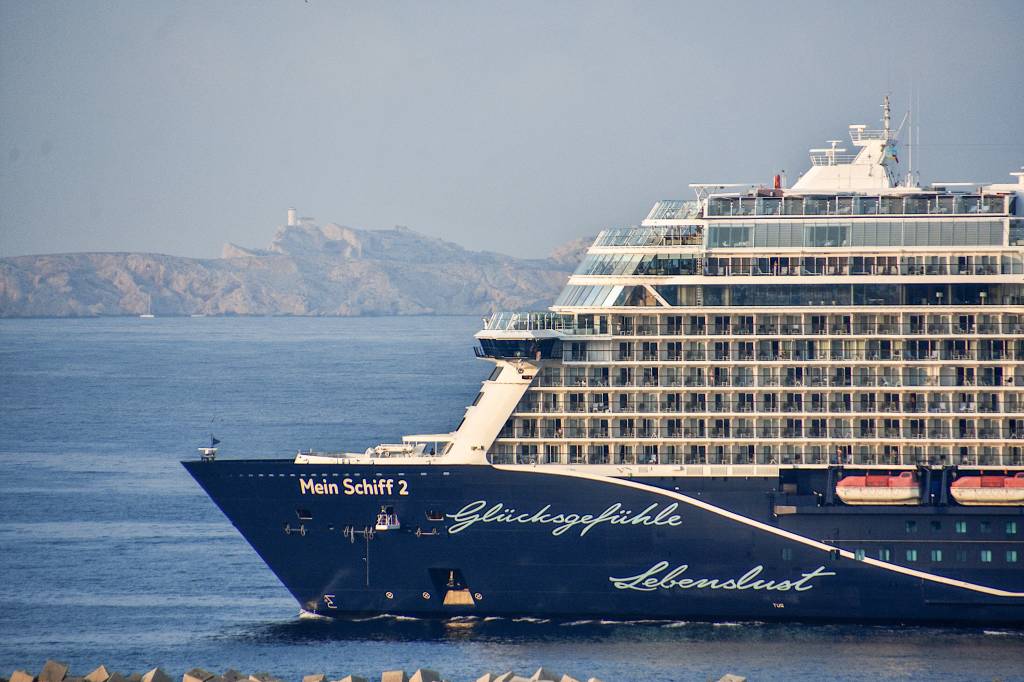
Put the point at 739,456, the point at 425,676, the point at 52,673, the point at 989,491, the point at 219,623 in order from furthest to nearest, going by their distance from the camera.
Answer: the point at 219,623 < the point at 739,456 < the point at 989,491 < the point at 52,673 < the point at 425,676

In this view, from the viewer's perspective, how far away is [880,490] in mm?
49219

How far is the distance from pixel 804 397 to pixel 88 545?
25.2 m

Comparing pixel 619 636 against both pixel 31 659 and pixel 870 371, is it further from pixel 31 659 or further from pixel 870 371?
pixel 31 659

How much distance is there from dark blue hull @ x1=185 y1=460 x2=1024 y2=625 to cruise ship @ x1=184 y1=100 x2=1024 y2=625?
0.06 m

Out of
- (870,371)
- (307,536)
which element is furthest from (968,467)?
(307,536)

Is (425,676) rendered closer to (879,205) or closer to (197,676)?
(197,676)

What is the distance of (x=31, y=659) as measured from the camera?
4688 cm

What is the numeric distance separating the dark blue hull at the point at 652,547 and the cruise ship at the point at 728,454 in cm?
6

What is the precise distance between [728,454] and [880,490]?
4104 mm

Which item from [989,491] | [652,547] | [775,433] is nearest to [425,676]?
[652,547]

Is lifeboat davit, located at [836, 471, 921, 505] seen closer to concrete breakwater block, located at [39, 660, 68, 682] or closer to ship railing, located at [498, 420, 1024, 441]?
ship railing, located at [498, 420, 1024, 441]

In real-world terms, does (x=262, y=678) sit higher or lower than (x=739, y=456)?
lower

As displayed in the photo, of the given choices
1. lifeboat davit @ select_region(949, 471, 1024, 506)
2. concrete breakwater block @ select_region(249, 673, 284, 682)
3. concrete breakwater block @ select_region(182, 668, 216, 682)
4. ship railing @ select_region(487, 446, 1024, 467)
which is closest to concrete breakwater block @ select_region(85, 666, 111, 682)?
concrete breakwater block @ select_region(182, 668, 216, 682)

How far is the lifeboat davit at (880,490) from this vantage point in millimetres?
49219
